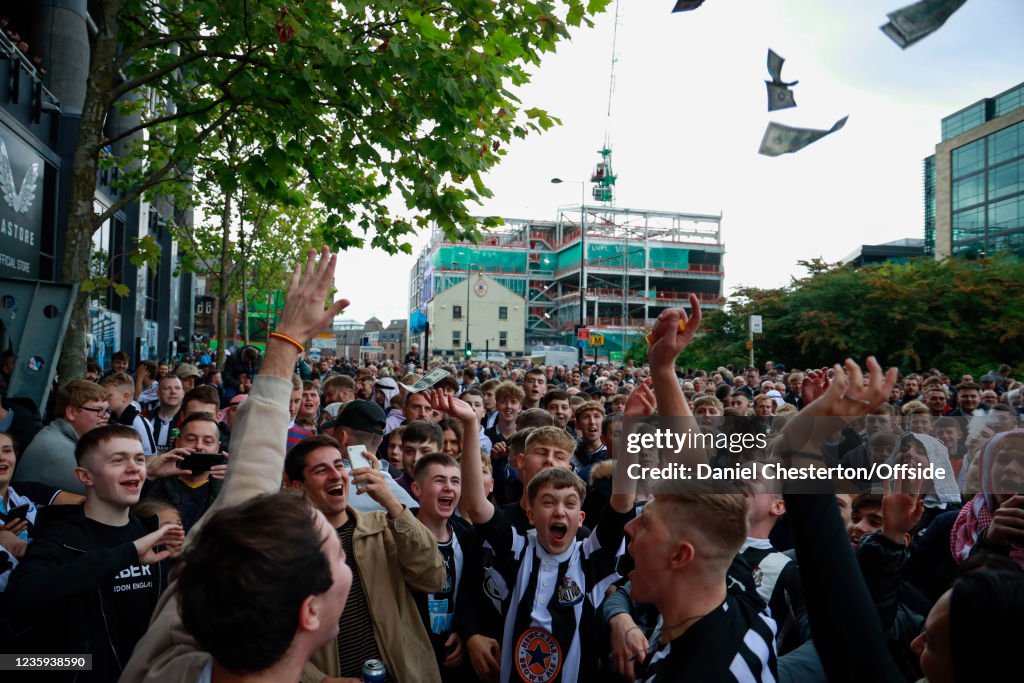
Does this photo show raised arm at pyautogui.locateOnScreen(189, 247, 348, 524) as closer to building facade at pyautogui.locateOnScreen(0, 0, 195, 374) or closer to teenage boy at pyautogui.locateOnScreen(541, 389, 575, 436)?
building facade at pyautogui.locateOnScreen(0, 0, 195, 374)

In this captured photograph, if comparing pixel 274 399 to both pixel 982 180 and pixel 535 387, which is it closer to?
pixel 535 387

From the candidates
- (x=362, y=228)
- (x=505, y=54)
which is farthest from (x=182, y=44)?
(x=505, y=54)

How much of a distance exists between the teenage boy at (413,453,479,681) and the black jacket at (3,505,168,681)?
1322 mm

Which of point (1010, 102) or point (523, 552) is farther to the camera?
point (1010, 102)

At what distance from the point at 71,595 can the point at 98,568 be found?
15 centimetres

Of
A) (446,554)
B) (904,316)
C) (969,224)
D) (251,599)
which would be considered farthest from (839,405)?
(969,224)


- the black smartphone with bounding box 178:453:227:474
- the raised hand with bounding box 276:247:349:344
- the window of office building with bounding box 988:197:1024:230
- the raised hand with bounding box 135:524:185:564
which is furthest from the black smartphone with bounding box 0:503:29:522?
the window of office building with bounding box 988:197:1024:230

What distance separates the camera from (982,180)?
1672 inches

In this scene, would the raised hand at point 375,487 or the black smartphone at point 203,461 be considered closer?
the raised hand at point 375,487

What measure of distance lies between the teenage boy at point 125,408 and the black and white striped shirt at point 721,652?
6074 millimetres

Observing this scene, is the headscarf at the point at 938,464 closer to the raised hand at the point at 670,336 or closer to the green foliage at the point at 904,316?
the raised hand at the point at 670,336

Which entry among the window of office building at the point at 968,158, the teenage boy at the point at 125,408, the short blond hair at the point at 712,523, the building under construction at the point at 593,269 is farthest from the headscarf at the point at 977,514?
the building under construction at the point at 593,269

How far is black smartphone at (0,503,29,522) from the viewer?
11.8ft

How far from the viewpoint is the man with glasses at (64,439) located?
4.66 m
